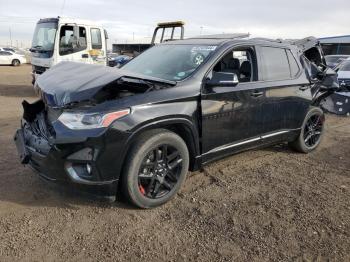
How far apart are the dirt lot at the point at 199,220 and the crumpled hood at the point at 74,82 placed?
0.94 m

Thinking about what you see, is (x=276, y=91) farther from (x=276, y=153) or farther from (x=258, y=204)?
(x=258, y=204)

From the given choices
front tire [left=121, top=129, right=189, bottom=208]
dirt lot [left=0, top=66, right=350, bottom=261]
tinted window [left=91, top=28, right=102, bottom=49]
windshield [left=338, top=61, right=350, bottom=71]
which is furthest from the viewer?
windshield [left=338, top=61, right=350, bottom=71]

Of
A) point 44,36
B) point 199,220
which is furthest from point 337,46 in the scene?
point 199,220

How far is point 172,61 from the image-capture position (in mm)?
4707

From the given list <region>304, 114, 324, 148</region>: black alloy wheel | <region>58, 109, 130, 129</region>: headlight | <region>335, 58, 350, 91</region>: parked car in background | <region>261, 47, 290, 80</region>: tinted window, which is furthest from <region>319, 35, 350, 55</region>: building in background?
<region>58, 109, 130, 129</region>: headlight

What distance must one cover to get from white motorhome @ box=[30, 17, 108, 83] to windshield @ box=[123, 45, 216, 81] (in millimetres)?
7057

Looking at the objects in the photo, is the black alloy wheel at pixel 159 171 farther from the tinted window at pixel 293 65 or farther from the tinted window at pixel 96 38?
the tinted window at pixel 96 38

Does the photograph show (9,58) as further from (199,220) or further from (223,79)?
(199,220)

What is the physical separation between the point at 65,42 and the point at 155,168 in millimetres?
8958

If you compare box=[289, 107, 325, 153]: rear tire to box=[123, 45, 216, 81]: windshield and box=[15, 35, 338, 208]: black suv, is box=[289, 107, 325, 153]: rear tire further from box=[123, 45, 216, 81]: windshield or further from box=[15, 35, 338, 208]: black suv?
box=[123, 45, 216, 81]: windshield

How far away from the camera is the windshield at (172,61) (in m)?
4.42

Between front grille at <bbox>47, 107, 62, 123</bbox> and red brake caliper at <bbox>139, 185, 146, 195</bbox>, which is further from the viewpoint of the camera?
red brake caliper at <bbox>139, 185, 146, 195</bbox>

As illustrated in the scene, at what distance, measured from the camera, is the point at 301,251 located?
3281mm

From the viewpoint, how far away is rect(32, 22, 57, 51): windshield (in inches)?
457
